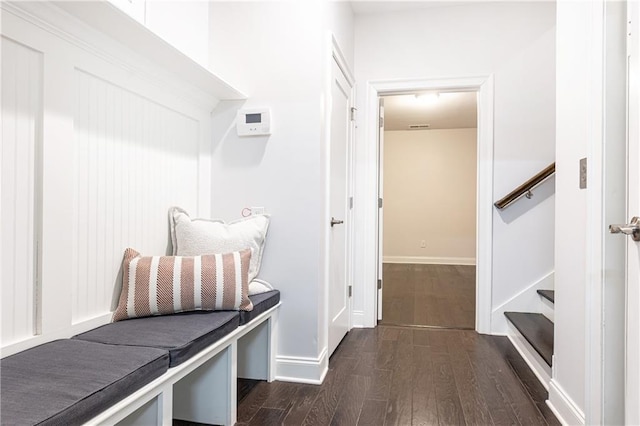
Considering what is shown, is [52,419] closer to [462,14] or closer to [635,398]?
[635,398]

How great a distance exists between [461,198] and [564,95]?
16.8 feet

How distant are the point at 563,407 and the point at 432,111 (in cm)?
448

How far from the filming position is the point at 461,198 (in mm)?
6676

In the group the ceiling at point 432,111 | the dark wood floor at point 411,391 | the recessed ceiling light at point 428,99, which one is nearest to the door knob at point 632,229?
the dark wood floor at point 411,391

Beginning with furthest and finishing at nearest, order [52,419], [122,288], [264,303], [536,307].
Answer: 1. [536,307]
2. [264,303]
3. [122,288]
4. [52,419]

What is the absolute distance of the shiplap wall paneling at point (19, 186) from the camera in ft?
3.81

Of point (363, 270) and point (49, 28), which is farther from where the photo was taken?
point (363, 270)

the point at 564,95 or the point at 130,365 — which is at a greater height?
the point at 564,95

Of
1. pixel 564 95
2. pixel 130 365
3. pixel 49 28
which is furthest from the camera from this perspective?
pixel 564 95

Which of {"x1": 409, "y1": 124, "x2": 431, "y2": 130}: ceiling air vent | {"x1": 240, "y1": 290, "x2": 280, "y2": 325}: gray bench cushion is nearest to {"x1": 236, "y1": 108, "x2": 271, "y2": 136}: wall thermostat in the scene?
{"x1": 240, "y1": 290, "x2": 280, "y2": 325}: gray bench cushion

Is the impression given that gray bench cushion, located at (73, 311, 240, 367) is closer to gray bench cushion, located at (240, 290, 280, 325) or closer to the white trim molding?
gray bench cushion, located at (240, 290, 280, 325)

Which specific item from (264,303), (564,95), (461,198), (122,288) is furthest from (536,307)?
(461,198)

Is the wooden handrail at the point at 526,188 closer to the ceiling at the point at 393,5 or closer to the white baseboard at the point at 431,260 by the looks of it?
the ceiling at the point at 393,5

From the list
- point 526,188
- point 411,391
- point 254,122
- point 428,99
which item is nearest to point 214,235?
point 254,122
